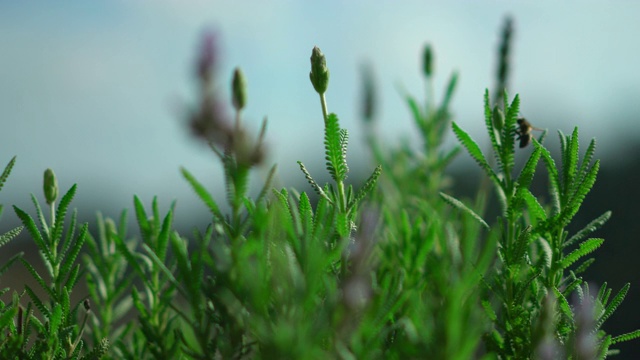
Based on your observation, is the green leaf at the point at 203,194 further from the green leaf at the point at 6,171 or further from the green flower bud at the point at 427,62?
the green flower bud at the point at 427,62

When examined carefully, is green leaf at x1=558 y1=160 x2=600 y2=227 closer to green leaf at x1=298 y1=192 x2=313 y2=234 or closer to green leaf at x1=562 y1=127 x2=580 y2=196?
green leaf at x1=562 y1=127 x2=580 y2=196

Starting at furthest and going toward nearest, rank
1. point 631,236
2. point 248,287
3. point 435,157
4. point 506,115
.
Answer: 1. point 631,236
2. point 435,157
3. point 506,115
4. point 248,287

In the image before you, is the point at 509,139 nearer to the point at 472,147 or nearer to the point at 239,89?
the point at 472,147

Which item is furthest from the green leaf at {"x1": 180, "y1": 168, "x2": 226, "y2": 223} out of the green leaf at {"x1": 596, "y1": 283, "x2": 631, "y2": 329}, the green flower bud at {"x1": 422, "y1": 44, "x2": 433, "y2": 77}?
the green flower bud at {"x1": 422, "y1": 44, "x2": 433, "y2": 77}

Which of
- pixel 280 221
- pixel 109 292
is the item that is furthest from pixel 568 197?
pixel 109 292

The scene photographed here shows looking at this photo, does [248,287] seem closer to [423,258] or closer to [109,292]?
[423,258]
